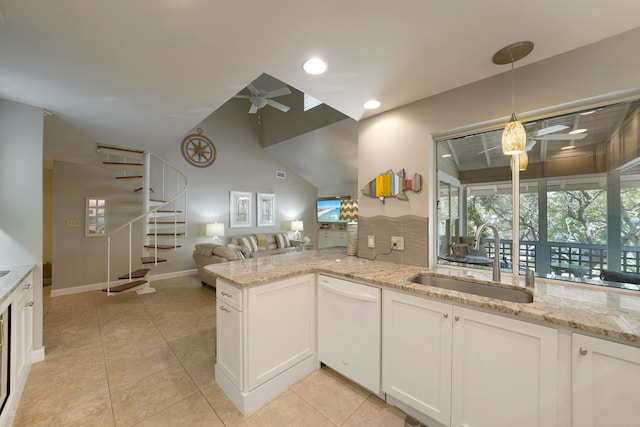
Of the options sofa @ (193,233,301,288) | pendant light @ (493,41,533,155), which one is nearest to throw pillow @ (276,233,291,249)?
sofa @ (193,233,301,288)

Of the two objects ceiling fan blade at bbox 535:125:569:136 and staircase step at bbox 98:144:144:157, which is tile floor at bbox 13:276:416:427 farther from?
staircase step at bbox 98:144:144:157

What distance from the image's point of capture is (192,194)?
18.1 feet

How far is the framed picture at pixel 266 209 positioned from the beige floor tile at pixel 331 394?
5112 mm

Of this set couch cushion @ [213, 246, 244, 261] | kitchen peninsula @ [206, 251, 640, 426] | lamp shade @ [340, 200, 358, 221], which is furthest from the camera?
lamp shade @ [340, 200, 358, 221]

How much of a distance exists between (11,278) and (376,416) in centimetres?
277

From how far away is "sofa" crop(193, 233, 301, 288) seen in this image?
419cm

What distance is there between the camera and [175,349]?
7.85 feet

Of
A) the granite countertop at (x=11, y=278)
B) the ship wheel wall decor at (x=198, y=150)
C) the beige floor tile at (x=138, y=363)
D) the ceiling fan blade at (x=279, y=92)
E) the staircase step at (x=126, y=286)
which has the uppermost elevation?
the ceiling fan blade at (x=279, y=92)

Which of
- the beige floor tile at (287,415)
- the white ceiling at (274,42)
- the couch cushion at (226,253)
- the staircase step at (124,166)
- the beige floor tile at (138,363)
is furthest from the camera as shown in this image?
the couch cushion at (226,253)

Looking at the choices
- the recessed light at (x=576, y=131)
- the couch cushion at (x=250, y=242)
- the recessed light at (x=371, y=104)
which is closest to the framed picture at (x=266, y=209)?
the couch cushion at (x=250, y=242)

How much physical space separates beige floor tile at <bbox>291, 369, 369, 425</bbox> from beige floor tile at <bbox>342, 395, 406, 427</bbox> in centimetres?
4

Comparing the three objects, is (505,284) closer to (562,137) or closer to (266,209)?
(562,137)

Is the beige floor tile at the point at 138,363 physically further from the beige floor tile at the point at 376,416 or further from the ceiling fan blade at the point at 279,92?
the ceiling fan blade at the point at 279,92

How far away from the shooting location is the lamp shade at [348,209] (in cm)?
696
